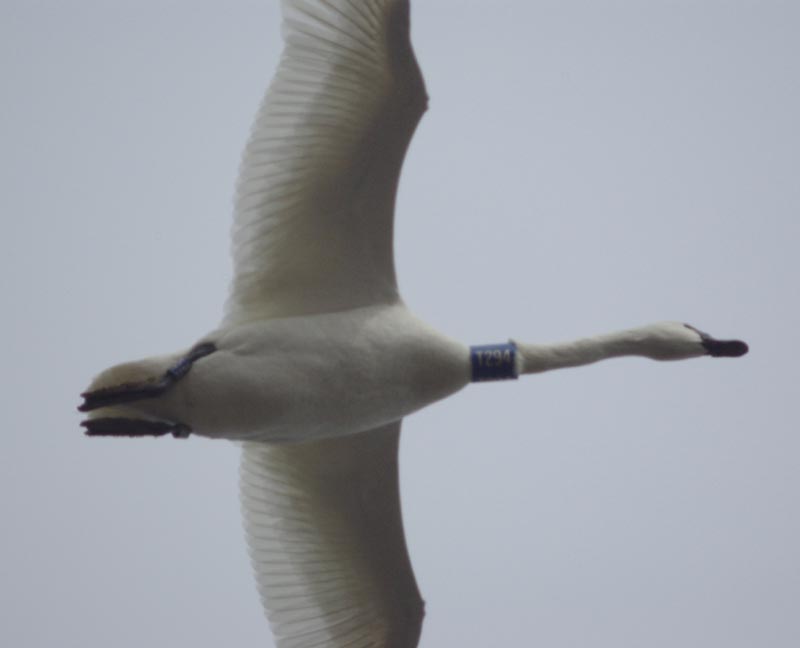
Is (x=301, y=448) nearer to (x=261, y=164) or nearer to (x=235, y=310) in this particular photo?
(x=235, y=310)

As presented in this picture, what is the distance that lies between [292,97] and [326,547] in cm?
233

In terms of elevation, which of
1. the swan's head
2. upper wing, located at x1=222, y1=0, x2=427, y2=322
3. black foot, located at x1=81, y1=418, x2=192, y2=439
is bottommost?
black foot, located at x1=81, y1=418, x2=192, y2=439

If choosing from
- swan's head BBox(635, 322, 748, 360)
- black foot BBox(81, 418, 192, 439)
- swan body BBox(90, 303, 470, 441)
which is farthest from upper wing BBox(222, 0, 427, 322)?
swan's head BBox(635, 322, 748, 360)

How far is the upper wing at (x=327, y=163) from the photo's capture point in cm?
645

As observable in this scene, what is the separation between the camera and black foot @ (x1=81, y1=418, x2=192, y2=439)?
21.4ft

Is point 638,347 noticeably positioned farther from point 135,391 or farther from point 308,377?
point 135,391

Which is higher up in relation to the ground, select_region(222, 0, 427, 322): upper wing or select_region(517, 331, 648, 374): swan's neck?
select_region(222, 0, 427, 322): upper wing

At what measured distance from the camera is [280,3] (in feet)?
21.1

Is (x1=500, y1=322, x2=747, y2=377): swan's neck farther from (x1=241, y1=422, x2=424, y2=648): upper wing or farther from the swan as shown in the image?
(x1=241, y1=422, x2=424, y2=648): upper wing

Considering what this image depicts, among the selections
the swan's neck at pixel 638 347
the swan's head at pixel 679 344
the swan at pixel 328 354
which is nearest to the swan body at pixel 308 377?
the swan at pixel 328 354

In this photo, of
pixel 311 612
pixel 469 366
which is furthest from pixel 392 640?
pixel 469 366

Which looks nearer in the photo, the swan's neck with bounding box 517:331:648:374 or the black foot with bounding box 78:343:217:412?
the black foot with bounding box 78:343:217:412

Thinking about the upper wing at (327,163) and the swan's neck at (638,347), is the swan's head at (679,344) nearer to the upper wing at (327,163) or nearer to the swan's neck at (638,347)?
the swan's neck at (638,347)

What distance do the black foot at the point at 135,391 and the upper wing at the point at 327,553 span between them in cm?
100
